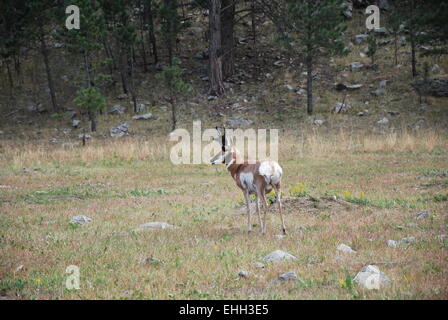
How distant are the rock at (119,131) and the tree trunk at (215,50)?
867cm

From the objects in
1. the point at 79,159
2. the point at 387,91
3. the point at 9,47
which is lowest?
the point at 79,159

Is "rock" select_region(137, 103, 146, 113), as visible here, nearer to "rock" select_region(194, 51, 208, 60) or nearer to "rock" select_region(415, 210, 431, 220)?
"rock" select_region(194, 51, 208, 60)

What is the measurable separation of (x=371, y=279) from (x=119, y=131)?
30912mm

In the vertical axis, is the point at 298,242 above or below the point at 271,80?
below

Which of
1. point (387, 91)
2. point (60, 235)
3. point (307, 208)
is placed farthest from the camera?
point (387, 91)

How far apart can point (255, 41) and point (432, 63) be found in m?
17.2

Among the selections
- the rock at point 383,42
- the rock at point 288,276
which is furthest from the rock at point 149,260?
the rock at point 383,42

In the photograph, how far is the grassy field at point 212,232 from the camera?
21.8 feet

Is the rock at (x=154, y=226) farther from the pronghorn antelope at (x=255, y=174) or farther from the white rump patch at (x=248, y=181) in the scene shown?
the white rump patch at (x=248, y=181)

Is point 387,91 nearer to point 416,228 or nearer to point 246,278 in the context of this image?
point 416,228

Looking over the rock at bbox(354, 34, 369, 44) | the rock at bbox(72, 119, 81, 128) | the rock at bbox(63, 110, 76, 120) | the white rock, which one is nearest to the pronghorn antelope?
the white rock
